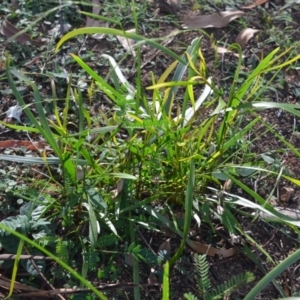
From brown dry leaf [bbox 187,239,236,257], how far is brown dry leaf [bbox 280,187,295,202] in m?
0.29

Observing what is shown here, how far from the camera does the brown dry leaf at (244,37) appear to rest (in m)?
2.40

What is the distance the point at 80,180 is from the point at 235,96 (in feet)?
1.69

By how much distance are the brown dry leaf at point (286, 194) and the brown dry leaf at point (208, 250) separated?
0.29m

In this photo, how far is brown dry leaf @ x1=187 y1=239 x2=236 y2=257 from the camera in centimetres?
171

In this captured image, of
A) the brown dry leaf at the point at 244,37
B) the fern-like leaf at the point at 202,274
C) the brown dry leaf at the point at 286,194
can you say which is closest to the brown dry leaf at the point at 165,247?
the fern-like leaf at the point at 202,274

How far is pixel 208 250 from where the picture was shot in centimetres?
172

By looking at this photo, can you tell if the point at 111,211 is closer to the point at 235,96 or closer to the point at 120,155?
the point at 120,155

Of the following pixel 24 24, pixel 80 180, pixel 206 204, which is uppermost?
pixel 24 24

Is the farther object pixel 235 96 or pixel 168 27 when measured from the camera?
pixel 168 27

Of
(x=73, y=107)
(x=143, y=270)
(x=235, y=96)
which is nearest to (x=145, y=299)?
(x=143, y=270)

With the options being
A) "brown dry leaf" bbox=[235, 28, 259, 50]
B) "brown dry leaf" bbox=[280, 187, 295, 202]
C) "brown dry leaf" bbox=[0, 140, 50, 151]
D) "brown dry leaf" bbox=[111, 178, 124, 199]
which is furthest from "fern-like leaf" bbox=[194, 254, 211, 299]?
"brown dry leaf" bbox=[235, 28, 259, 50]

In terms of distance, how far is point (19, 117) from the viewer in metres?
2.02

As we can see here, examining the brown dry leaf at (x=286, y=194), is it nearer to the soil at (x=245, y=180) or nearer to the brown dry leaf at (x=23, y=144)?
the soil at (x=245, y=180)

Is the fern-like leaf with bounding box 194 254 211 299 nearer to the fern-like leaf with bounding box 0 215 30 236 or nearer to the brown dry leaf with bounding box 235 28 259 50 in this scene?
the fern-like leaf with bounding box 0 215 30 236
